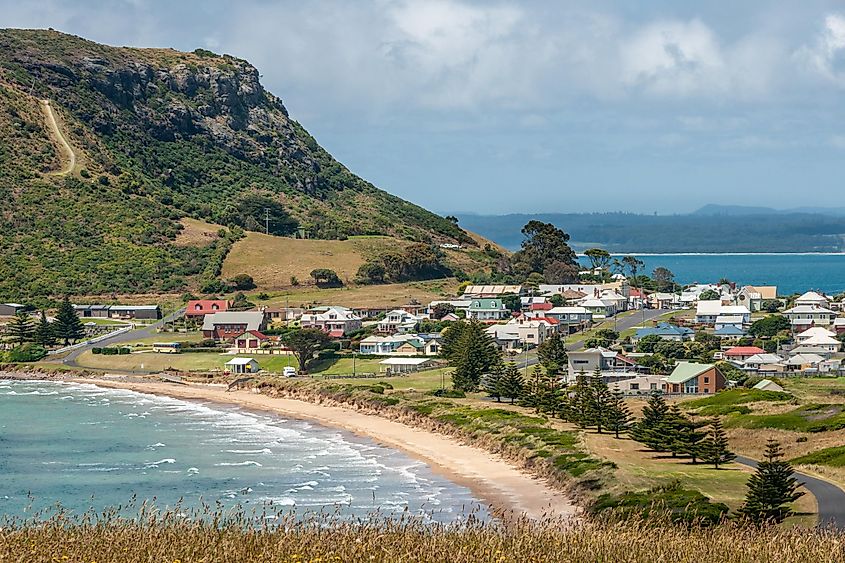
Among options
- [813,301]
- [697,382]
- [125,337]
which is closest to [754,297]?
[813,301]

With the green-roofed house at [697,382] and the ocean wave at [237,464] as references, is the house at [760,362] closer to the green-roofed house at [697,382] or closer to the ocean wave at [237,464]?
the green-roofed house at [697,382]

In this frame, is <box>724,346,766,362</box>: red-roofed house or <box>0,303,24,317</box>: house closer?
<box>724,346,766,362</box>: red-roofed house

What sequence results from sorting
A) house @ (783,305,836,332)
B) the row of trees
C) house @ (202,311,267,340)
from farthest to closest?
house @ (783,305,836,332) < house @ (202,311,267,340) < the row of trees

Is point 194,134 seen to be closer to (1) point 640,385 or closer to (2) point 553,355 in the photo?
(2) point 553,355

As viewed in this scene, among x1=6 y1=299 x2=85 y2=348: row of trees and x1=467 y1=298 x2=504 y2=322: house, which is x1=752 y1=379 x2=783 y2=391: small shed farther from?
x1=6 y1=299 x2=85 y2=348: row of trees

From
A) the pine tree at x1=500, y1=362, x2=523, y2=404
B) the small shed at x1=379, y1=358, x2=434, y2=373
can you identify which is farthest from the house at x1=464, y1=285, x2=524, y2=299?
the pine tree at x1=500, y1=362, x2=523, y2=404
